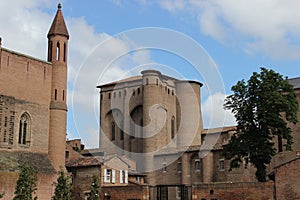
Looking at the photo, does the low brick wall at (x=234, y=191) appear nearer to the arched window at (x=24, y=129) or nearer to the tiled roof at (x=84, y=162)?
the tiled roof at (x=84, y=162)

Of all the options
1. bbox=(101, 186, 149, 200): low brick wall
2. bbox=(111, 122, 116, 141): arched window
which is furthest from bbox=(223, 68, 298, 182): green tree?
bbox=(111, 122, 116, 141): arched window

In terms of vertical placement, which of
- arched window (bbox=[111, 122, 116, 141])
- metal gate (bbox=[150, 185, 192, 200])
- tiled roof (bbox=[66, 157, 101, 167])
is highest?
arched window (bbox=[111, 122, 116, 141])

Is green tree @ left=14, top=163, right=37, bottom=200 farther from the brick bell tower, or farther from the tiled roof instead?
the tiled roof

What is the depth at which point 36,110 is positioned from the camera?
46.7 m

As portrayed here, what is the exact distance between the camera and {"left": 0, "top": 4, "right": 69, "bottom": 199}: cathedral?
4353 cm

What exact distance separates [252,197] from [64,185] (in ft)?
52.8

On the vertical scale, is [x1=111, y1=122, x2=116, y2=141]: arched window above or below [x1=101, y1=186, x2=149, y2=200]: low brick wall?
above

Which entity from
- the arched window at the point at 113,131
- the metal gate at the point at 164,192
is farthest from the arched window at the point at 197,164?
the arched window at the point at 113,131

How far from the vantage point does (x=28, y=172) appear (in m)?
36.6

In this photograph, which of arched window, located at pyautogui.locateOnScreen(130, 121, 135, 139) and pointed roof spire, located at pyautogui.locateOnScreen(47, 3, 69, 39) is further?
arched window, located at pyautogui.locateOnScreen(130, 121, 135, 139)

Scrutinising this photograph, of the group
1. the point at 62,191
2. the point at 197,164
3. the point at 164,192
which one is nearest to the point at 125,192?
the point at 164,192

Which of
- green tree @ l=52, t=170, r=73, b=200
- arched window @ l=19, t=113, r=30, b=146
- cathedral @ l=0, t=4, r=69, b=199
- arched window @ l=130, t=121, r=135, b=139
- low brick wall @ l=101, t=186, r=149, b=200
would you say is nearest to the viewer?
green tree @ l=52, t=170, r=73, b=200

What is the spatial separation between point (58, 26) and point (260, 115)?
23208 mm

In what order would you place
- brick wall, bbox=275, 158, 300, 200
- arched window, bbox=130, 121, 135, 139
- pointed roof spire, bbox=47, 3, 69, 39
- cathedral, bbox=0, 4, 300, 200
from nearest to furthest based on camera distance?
1. brick wall, bbox=275, 158, 300, 200
2. cathedral, bbox=0, 4, 300, 200
3. pointed roof spire, bbox=47, 3, 69, 39
4. arched window, bbox=130, 121, 135, 139
